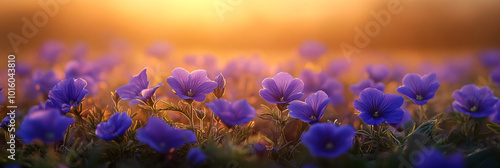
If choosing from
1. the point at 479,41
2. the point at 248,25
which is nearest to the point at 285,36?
the point at 248,25

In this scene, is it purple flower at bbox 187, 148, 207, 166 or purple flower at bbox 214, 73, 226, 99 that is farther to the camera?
purple flower at bbox 214, 73, 226, 99

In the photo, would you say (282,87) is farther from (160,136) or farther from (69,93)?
(69,93)

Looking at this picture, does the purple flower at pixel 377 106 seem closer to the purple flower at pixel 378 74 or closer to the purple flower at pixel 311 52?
the purple flower at pixel 378 74

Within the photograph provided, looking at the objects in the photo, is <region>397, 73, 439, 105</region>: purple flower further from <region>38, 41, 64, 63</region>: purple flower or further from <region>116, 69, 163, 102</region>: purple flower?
<region>38, 41, 64, 63</region>: purple flower

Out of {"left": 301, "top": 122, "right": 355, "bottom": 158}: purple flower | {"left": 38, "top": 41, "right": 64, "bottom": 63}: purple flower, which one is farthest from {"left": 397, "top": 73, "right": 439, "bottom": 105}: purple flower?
{"left": 38, "top": 41, "right": 64, "bottom": 63}: purple flower

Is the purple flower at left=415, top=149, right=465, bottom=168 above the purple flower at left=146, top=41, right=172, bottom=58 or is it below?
below

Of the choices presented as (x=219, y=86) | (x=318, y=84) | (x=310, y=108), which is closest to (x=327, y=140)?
(x=310, y=108)
